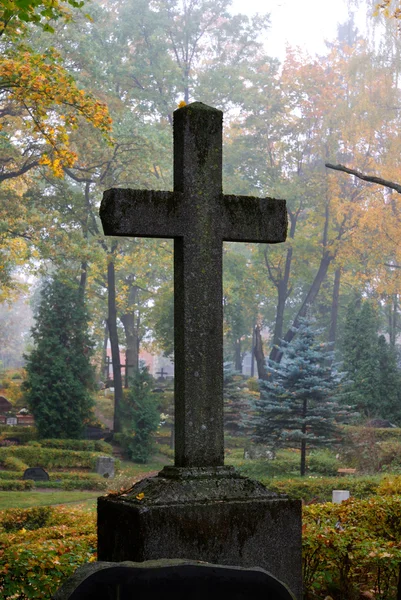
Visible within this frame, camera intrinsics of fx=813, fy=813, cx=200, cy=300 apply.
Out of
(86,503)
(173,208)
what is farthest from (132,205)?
(86,503)

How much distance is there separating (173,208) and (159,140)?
31.4m

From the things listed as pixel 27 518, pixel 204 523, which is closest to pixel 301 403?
pixel 27 518

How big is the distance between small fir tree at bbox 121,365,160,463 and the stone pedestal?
1010 inches

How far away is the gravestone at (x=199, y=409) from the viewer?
15.9 feet

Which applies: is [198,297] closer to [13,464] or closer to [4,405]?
[13,464]

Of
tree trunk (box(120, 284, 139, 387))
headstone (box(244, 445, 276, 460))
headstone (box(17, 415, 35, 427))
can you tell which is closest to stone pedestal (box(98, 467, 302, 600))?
headstone (box(244, 445, 276, 460))

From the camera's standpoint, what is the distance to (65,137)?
1581cm

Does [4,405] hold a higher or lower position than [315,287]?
lower

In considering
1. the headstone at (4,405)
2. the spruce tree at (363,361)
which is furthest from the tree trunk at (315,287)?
the headstone at (4,405)

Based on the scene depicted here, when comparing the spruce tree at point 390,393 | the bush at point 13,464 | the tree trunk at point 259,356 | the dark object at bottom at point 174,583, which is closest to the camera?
the dark object at bottom at point 174,583

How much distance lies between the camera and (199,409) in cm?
536

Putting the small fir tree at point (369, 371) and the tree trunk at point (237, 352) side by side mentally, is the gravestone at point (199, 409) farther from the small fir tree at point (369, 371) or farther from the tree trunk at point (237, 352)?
the tree trunk at point (237, 352)

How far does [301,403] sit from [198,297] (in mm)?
21264

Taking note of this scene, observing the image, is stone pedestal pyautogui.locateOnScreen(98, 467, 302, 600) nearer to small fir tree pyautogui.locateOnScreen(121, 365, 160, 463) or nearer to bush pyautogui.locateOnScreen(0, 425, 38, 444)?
small fir tree pyautogui.locateOnScreen(121, 365, 160, 463)
